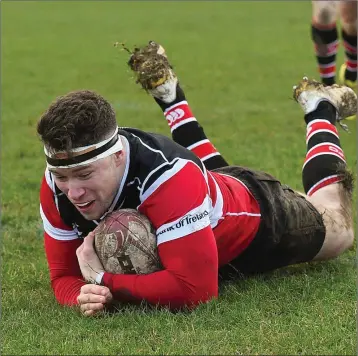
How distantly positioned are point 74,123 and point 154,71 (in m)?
1.95

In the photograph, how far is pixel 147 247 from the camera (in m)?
4.57

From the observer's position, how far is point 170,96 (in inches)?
249

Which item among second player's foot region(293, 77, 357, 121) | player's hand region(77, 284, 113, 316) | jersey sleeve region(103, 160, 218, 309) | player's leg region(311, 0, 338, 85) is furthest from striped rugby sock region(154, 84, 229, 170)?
player's leg region(311, 0, 338, 85)

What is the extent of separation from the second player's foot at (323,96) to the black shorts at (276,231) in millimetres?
1210

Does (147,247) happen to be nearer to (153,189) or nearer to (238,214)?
(153,189)

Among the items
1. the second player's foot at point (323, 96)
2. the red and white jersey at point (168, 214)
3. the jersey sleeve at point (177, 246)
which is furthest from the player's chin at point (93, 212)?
the second player's foot at point (323, 96)

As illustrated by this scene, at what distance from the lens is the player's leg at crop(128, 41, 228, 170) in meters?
6.19

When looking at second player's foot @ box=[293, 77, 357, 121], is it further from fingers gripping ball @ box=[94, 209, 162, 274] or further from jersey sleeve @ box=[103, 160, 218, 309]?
fingers gripping ball @ box=[94, 209, 162, 274]

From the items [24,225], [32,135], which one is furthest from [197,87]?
[24,225]

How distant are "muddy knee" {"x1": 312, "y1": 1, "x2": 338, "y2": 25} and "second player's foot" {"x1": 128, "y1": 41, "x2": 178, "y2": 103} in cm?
547

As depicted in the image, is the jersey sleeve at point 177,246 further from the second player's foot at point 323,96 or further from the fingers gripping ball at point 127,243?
the second player's foot at point 323,96

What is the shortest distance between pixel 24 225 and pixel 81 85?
7513 millimetres

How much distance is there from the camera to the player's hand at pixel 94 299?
4520 millimetres

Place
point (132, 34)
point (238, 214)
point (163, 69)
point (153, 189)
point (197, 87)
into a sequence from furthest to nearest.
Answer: point (132, 34) → point (197, 87) → point (163, 69) → point (238, 214) → point (153, 189)
